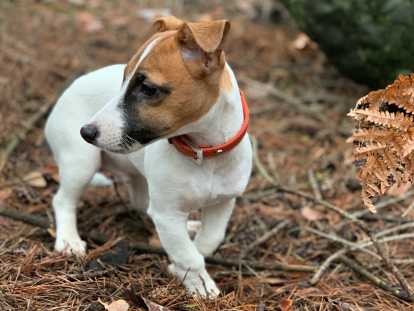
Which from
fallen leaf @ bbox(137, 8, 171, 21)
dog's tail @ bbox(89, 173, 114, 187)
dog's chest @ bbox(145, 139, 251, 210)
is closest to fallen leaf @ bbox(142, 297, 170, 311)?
dog's chest @ bbox(145, 139, 251, 210)

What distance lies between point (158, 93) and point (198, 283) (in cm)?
129

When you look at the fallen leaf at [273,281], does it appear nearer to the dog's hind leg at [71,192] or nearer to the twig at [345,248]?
the twig at [345,248]

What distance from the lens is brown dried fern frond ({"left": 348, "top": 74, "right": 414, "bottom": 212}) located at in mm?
3059

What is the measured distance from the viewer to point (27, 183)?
488 cm

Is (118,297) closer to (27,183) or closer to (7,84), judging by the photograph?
(27,183)

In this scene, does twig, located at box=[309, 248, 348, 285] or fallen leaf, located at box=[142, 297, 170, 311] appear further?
twig, located at box=[309, 248, 348, 285]

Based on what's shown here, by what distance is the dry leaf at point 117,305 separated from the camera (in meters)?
3.29

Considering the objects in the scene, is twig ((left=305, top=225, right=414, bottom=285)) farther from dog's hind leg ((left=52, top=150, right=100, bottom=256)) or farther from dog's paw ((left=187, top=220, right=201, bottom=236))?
dog's hind leg ((left=52, top=150, right=100, bottom=256))

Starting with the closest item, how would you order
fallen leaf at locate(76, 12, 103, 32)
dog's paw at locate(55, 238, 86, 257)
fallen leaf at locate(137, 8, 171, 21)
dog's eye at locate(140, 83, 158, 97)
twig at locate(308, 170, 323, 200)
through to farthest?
dog's eye at locate(140, 83, 158, 97)
dog's paw at locate(55, 238, 86, 257)
twig at locate(308, 170, 323, 200)
fallen leaf at locate(76, 12, 103, 32)
fallen leaf at locate(137, 8, 171, 21)

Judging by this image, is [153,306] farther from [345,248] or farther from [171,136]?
[345,248]

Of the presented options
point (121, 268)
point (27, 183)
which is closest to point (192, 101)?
point (121, 268)

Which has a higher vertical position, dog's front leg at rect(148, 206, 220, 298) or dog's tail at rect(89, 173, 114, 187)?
dog's front leg at rect(148, 206, 220, 298)

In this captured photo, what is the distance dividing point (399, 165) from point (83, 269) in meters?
1.95

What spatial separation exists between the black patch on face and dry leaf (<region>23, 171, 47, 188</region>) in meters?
1.99
